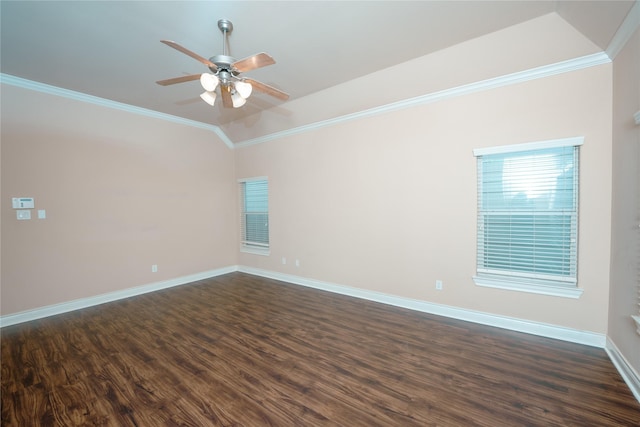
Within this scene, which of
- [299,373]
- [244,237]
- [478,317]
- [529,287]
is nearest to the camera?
[299,373]

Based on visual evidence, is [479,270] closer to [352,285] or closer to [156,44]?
[352,285]

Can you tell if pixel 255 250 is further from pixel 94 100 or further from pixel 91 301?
pixel 94 100

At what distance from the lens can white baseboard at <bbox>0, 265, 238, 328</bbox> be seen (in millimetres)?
3321

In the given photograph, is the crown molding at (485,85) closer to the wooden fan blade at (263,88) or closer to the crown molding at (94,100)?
the wooden fan blade at (263,88)

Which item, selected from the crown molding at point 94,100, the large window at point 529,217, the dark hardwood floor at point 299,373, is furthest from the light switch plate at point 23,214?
the large window at point 529,217

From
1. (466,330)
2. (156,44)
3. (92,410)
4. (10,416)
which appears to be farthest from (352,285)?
(156,44)

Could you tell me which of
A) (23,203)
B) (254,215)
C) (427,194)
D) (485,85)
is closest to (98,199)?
(23,203)

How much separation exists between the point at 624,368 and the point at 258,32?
4344 mm

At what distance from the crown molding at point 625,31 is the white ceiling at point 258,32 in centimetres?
4

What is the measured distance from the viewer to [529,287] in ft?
9.38

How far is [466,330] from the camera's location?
2.95 meters

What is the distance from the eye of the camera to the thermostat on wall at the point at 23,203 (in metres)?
3.29

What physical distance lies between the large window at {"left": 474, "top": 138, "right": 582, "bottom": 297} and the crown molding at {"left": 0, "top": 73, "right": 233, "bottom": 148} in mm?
4912

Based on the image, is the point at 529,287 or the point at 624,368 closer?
the point at 624,368
